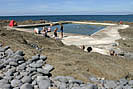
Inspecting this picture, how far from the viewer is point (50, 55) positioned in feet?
22.0

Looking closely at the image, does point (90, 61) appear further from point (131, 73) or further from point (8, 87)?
point (8, 87)

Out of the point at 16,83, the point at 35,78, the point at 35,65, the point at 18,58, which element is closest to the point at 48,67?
the point at 35,65

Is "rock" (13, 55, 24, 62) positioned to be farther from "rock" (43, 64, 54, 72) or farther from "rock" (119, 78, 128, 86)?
"rock" (119, 78, 128, 86)

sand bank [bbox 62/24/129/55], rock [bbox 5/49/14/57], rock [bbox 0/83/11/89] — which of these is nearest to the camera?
rock [bbox 0/83/11/89]

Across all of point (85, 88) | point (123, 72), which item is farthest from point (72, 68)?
point (123, 72)

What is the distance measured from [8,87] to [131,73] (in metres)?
4.34

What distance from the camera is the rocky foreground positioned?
4.51 metres

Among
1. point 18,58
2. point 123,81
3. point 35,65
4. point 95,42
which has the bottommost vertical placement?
point 95,42

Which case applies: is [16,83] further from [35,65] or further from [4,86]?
[35,65]

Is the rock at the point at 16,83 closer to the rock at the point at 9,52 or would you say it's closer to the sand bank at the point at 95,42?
the rock at the point at 9,52

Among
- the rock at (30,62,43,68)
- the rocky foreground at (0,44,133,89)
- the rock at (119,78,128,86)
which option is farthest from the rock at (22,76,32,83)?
the rock at (119,78,128,86)

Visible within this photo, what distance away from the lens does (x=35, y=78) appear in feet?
15.9

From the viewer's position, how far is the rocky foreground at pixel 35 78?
4508mm

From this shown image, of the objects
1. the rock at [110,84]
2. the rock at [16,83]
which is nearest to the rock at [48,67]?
the rock at [16,83]
